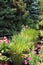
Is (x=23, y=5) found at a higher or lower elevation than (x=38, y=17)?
higher

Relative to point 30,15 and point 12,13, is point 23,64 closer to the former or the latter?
point 12,13

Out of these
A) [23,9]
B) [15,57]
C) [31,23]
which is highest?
[15,57]

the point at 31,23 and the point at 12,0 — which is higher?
the point at 12,0

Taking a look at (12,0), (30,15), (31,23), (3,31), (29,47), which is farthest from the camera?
(30,15)

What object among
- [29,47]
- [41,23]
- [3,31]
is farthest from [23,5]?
[29,47]

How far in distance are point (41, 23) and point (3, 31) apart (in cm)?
263

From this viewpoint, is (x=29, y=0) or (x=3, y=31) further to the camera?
(x=29, y=0)

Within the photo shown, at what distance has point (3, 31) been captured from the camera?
46.0 ft

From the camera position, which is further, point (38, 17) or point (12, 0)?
point (38, 17)

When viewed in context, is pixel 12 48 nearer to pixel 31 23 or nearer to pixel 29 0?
pixel 31 23

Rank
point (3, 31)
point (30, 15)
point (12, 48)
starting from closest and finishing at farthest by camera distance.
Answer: point (12, 48) → point (3, 31) → point (30, 15)

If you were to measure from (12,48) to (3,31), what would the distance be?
621 centimetres

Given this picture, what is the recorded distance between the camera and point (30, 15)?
58.4ft

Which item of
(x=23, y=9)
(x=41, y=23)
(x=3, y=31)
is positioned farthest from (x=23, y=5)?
(x=3, y=31)
